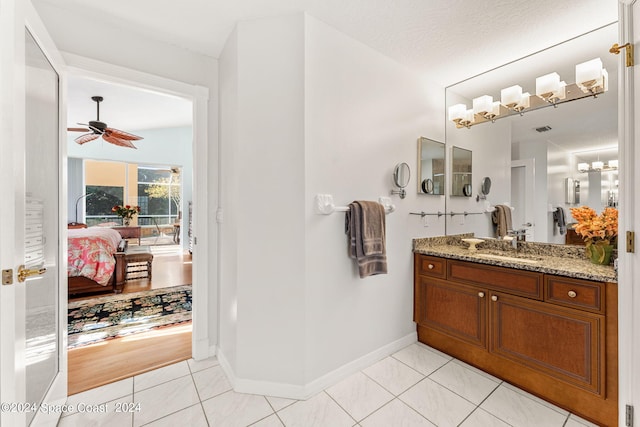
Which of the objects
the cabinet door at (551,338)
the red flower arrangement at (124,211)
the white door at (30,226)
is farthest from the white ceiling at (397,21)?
the red flower arrangement at (124,211)

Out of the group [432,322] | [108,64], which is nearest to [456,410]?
[432,322]

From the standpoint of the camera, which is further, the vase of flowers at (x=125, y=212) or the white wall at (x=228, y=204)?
the vase of flowers at (x=125, y=212)

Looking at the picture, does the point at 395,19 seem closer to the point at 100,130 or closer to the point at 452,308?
the point at 452,308

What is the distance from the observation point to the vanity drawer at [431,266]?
2.20 meters

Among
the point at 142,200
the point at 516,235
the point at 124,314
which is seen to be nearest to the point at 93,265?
the point at 124,314

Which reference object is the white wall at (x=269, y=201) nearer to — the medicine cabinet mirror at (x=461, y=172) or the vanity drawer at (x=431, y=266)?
the vanity drawer at (x=431, y=266)

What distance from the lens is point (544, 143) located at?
6.91 ft

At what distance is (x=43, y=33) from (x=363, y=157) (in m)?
1.88

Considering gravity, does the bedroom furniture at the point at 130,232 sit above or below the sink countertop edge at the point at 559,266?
below

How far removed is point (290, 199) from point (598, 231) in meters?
1.90

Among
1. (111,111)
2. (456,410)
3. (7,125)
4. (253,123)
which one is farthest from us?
(111,111)

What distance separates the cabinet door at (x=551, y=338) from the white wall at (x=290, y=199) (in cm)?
99

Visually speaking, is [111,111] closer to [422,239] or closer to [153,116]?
[153,116]

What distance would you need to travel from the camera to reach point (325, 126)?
1.78m
